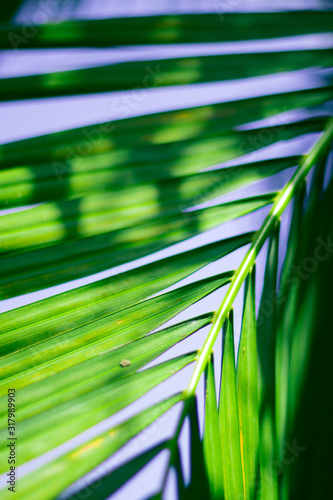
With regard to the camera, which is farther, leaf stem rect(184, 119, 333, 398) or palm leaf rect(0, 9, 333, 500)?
leaf stem rect(184, 119, 333, 398)

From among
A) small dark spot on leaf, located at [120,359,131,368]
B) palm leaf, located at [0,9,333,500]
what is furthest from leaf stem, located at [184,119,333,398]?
small dark spot on leaf, located at [120,359,131,368]

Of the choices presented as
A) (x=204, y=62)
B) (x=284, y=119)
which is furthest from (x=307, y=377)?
(x=204, y=62)

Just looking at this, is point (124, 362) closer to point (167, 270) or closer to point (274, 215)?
point (167, 270)

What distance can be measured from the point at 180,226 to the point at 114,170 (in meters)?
0.18

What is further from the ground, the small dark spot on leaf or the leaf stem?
the leaf stem

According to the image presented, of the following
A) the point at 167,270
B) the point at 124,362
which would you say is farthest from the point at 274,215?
the point at 124,362

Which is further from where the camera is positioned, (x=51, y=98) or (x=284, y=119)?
(x=284, y=119)

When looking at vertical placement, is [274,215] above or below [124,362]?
above

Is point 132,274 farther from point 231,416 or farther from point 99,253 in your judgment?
point 231,416

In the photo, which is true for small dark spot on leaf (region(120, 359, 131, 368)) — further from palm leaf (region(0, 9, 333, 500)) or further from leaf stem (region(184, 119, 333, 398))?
leaf stem (region(184, 119, 333, 398))

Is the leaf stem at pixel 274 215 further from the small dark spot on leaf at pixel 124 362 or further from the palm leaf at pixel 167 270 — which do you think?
the small dark spot on leaf at pixel 124 362

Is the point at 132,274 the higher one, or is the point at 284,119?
the point at 284,119

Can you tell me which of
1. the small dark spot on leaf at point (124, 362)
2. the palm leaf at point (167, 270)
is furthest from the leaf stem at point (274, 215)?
the small dark spot on leaf at point (124, 362)

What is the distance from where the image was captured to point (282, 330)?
0.80 metres
